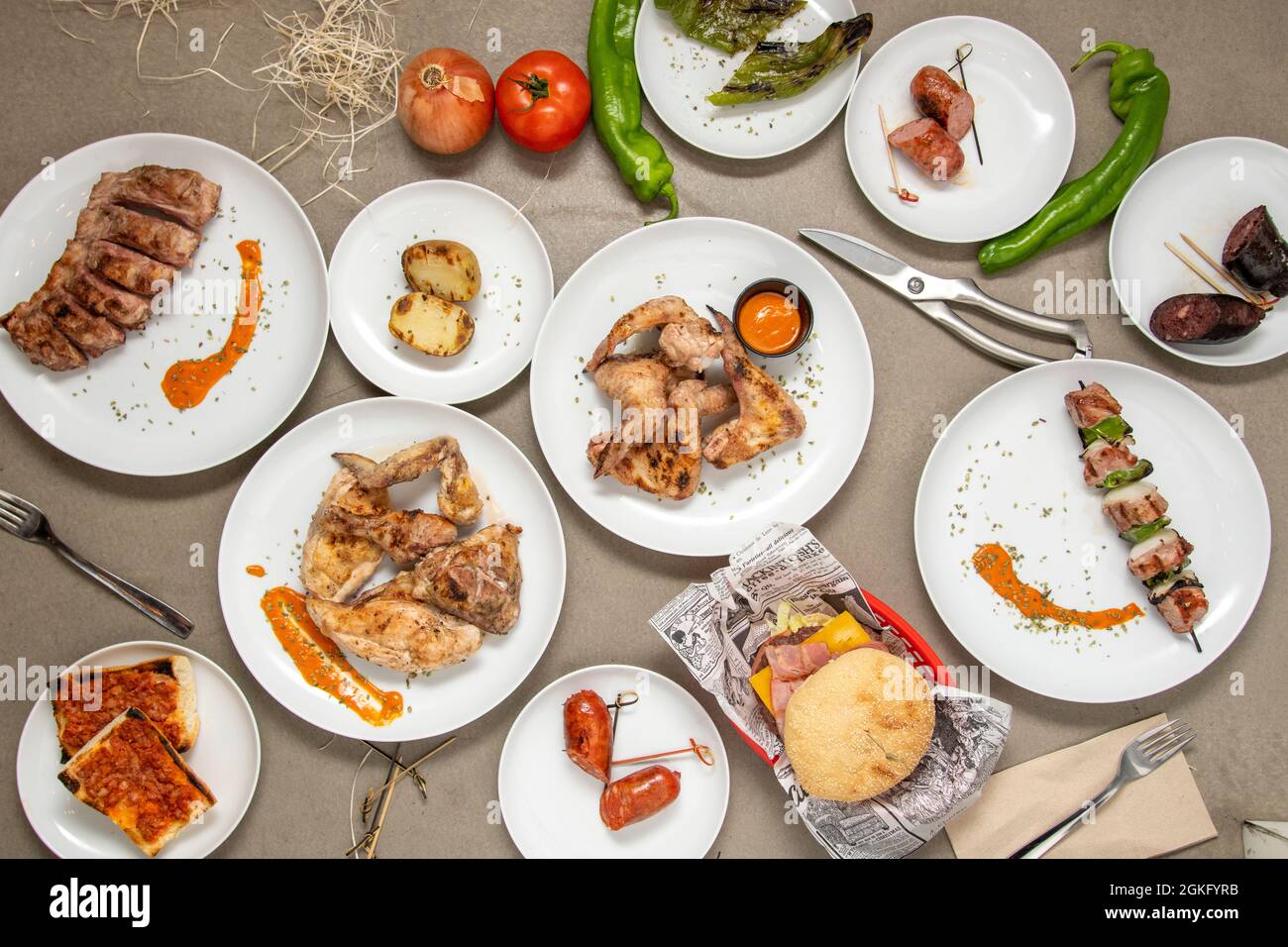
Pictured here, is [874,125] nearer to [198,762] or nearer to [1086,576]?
[1086,576]

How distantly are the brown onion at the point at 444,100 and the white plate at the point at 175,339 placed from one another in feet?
2.28

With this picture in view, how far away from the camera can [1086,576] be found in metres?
4.11

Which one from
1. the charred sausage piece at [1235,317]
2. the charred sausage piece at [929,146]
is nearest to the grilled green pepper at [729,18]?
the charred sausage piece at [929,146]

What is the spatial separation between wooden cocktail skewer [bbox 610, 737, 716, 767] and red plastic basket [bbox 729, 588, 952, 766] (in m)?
0.28

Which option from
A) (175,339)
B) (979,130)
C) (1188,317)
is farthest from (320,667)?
(1188,317)

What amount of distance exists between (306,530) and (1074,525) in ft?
12.0

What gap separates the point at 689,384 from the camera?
12.8 ft

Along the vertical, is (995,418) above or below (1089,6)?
below

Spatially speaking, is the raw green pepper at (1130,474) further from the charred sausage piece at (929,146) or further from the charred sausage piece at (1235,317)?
the charred sausage piece at (929,146)

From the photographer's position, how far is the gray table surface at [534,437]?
412 centimetres

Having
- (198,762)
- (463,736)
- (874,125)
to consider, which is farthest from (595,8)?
(198,762)

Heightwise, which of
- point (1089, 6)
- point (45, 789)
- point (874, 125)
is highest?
point (1089, 6)

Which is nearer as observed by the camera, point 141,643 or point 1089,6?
point 141,643

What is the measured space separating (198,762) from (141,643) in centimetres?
63
